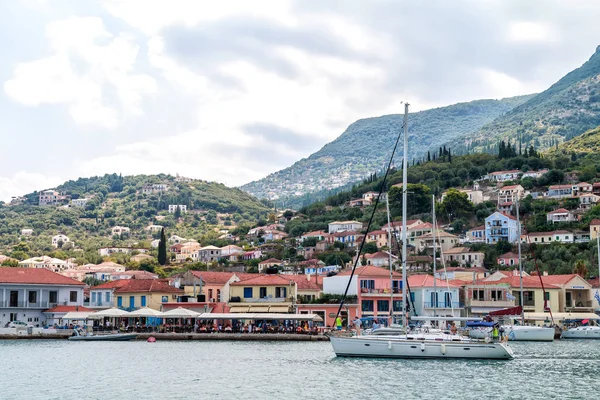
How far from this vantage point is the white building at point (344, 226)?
148 meters

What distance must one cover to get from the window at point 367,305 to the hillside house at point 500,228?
53.7m

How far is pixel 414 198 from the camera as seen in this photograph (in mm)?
146000

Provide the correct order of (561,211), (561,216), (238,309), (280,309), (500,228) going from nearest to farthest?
(280,309) → (238,309) → (500,228) → (561,216) → (561,211)

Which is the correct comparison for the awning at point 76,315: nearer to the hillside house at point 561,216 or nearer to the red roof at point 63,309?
the red roof at point 63,309

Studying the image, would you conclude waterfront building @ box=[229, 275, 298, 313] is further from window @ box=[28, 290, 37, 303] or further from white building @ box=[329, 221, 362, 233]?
white building @ box=[329, 221, 362, 233]

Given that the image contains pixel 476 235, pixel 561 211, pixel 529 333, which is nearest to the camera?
pixel 529 333

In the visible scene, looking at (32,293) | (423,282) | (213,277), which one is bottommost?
(32,293)

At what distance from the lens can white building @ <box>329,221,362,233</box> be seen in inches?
5817

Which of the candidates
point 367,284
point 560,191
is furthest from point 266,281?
point 560,191

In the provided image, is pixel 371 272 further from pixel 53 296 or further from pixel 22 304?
pixel 22 304

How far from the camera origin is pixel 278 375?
36.2 meters

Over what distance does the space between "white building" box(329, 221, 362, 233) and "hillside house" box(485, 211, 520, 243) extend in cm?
2819

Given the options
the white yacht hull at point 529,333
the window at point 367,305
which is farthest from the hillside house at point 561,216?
the white yacht hull at point 529,333

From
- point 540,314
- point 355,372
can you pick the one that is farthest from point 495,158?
point 355,372
